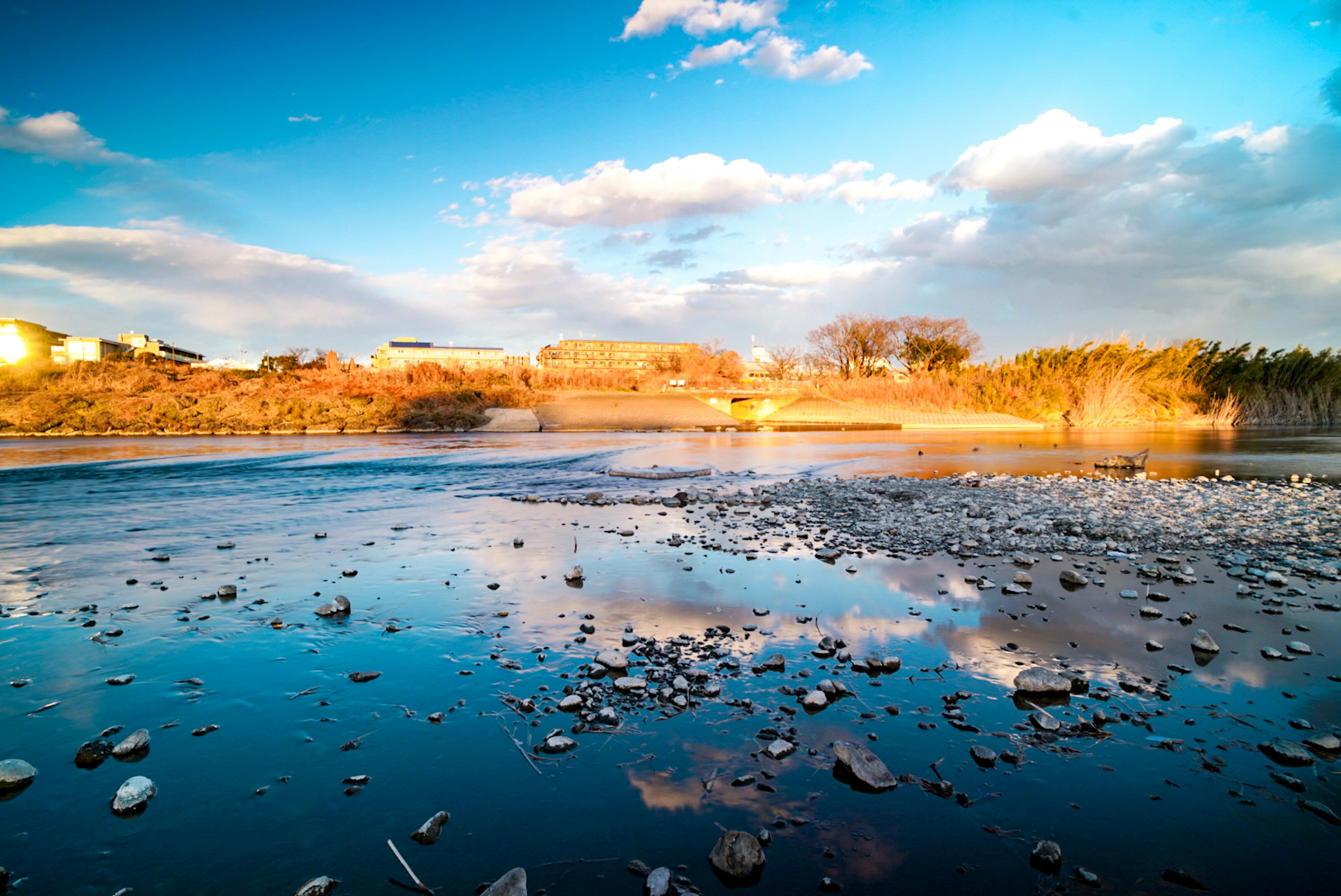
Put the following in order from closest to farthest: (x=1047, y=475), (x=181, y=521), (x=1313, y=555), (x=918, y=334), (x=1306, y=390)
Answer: (x=1313, y=555) < (x=181, y=521) < (x=1047, y=475) < (x=1306, y=390) < (x=918, y=334)

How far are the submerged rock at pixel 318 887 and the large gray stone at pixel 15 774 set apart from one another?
160cm

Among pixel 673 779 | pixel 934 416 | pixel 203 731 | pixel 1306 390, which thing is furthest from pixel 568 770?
pixel 1306 390

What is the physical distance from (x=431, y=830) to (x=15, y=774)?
1.92 metres

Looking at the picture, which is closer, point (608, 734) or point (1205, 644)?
point (608, 734)

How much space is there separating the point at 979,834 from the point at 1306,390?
4963cm

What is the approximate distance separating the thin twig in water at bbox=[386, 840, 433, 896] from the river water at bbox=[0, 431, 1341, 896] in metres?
0.03

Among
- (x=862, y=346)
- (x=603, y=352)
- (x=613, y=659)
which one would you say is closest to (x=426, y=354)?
(x=603, y=352)

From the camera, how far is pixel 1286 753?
2.74 metres

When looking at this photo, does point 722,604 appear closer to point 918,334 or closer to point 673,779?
point 673,779

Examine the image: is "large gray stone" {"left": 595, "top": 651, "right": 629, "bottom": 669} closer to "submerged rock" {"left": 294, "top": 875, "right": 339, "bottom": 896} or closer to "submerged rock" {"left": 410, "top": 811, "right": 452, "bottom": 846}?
"submerged rock" {"left": 410, "top": 811, "right": 452, "bottom": 846}

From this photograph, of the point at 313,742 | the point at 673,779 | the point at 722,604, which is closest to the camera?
the point at 673,779

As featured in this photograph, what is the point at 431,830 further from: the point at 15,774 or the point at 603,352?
the point at 603,352

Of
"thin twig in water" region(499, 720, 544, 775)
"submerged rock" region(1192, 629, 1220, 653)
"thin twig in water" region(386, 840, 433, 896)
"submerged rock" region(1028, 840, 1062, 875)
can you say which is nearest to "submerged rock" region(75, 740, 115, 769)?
"thin twig in water" region(386, 840, 433, 896)

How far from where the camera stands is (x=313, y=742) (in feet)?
9.70
